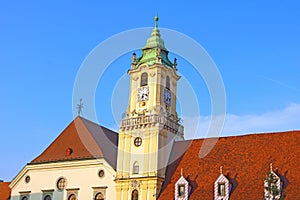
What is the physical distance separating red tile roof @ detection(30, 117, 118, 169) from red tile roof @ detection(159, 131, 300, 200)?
6779 millimetres

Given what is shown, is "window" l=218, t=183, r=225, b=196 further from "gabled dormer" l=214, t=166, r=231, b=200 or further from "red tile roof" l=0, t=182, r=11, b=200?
"red tile roof" l=0, t=182, r=11, b=200

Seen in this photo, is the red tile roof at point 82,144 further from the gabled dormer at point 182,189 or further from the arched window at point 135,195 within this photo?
the gabled dormer at point 182,189

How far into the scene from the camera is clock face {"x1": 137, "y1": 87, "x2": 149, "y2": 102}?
5203 centimetres

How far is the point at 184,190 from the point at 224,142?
6133mm

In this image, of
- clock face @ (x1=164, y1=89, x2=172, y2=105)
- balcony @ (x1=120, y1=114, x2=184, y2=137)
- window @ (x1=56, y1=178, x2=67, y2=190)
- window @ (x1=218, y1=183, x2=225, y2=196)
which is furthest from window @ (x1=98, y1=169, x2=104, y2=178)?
window @ (x1=218, y1=183, x2=225, y2=196)

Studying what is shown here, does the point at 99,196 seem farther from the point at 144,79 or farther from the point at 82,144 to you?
the point at 144,79

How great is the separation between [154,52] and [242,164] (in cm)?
1380

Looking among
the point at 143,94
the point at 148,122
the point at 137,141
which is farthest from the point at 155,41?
the point at 137,141

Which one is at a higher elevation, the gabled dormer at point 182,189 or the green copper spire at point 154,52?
the green copper spire at point 154,52

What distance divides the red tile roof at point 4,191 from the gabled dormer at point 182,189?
745 inches

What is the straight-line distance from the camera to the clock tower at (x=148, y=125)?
161 feet

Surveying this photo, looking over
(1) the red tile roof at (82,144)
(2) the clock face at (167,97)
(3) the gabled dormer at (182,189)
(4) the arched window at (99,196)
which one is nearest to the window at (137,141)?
(1) the red tile roof at (82,144)

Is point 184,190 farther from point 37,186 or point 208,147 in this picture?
point 37,186

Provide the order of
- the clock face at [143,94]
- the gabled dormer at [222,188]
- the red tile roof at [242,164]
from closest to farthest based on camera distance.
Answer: the red tile roof at [242,164]
the gabled dormer at [222,188]
the clock face at [143,94]
